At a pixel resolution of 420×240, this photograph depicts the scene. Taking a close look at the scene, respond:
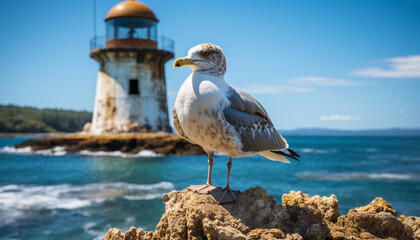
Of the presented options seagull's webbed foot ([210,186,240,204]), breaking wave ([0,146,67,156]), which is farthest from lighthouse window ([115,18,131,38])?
seagull's webbed foot ([210,186,240,204])

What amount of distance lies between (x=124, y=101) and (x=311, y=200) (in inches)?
786

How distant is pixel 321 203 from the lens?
156 inches

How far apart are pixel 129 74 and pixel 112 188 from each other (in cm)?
1005

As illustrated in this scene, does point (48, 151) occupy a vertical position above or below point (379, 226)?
below

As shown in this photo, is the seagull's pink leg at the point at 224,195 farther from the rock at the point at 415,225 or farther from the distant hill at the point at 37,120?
the distant hill at the point at 37,120

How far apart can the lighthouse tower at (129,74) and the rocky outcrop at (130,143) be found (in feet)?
2.02

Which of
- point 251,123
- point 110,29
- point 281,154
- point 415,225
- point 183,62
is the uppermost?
point 110,29

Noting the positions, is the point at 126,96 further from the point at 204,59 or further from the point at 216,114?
the point at 216,114

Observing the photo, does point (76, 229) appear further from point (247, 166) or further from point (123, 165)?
point (247, 166)

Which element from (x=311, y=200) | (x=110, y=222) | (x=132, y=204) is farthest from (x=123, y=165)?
(x=311, y=200)

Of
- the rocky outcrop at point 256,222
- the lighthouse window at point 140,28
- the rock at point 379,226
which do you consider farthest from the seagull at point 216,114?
the lighthouse window at point 140,28

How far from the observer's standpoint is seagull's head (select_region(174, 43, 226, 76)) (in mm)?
3463

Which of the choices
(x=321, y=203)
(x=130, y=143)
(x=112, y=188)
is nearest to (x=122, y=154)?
(x=130, y=143)

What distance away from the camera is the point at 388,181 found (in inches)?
783
